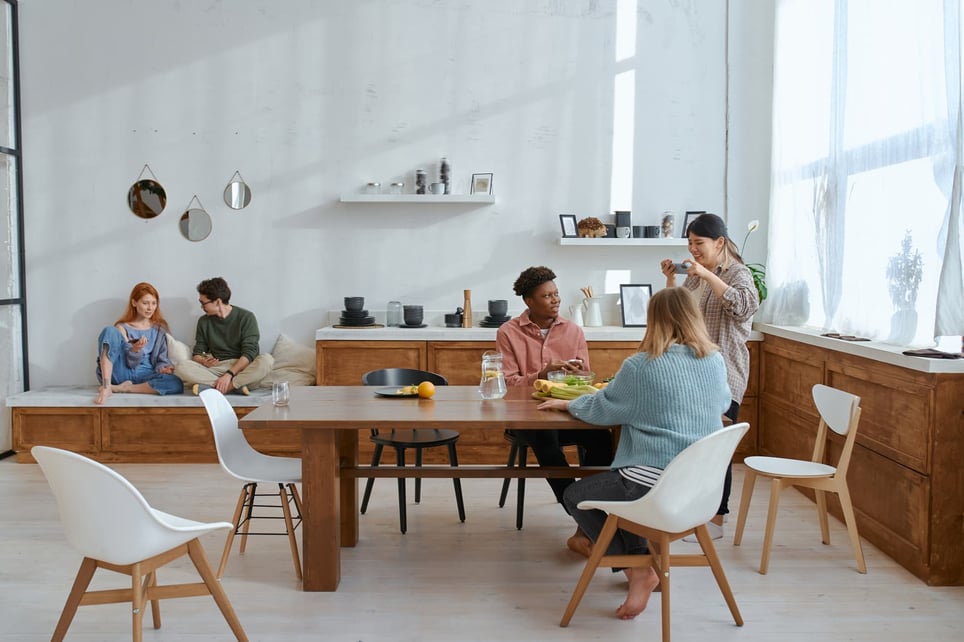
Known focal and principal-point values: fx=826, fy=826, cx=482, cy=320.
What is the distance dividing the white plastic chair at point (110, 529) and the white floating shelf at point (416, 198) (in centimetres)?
353

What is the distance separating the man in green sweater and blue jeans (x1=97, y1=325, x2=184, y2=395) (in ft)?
0.26

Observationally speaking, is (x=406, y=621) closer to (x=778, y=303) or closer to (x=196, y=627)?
(x=196, y=627)

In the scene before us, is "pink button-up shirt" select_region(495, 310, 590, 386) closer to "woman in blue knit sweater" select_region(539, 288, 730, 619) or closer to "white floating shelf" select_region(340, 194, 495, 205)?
"woman in blue knit sweater" select_region(539, 288, 730, 619)

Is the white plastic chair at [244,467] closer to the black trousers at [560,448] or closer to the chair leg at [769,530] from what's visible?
the black trousers at [560,448]

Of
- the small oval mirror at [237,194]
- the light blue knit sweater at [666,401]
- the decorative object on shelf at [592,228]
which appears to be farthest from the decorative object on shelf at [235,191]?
the light blue knit sweater at [666,401]

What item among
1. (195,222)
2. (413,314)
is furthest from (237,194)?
(413,314)

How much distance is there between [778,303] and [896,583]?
234 centimetres

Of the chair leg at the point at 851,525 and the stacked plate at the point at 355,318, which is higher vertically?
the stacked plate at the point at 355,318

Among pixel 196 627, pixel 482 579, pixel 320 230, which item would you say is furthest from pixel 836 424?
pixel 320 230

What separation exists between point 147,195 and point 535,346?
11.2ft

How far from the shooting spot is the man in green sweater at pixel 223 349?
561cm

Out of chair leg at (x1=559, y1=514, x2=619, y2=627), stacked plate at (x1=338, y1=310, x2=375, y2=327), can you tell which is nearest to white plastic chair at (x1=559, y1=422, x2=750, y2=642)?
chair leg at (x1=559, y1=514, x2=619, y2=627)

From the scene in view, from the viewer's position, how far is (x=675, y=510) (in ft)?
8.98

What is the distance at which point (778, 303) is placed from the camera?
5.45 metres
